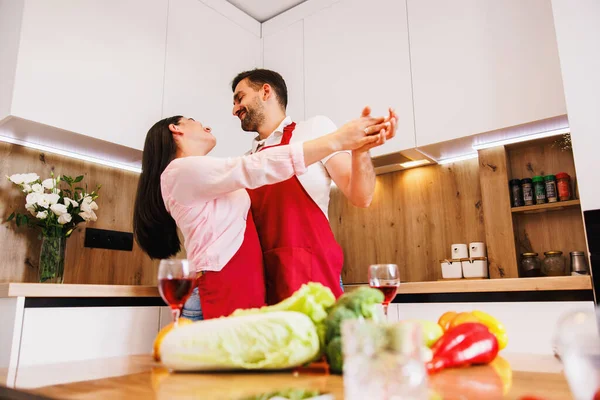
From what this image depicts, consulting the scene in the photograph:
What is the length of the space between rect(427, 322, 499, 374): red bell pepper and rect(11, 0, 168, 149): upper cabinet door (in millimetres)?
1966

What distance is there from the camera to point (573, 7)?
1.91 m

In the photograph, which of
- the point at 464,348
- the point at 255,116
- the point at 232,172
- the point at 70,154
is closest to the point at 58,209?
the point at 70,154

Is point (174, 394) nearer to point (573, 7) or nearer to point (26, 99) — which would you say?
point (26, 99)

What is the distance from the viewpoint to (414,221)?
273cm

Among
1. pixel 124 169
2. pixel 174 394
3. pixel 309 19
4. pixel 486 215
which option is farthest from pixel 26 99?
pixel 486 215

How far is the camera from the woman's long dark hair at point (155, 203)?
143 centimetres

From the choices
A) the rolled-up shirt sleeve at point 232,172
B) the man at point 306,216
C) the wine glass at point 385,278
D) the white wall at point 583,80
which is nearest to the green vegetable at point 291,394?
the wine glass at point 385,278

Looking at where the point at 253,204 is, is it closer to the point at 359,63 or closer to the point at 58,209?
the point at 58,209

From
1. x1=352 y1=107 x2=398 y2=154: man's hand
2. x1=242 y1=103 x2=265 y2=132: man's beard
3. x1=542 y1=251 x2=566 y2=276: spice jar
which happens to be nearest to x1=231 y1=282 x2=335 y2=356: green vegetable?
x1=352 y1=107 x2=398 y2=154: man's hand

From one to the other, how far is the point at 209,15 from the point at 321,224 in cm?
195

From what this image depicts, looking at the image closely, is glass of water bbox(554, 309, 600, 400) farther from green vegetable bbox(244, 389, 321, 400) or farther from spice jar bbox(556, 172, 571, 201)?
spice jar bbox(556, 172, 571, 201)

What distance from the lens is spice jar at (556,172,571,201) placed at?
2209 mm

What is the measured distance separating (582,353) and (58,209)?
7.19 feet

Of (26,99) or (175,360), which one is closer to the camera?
(175,360)
